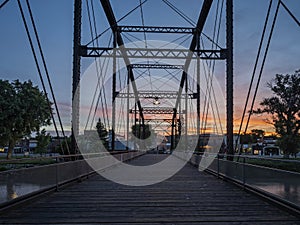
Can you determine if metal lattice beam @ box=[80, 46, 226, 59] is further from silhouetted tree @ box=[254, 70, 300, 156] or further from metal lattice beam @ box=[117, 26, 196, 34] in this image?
silhouetted tree @ box=[254, 70, 300, 156]

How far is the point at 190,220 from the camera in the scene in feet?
18.6

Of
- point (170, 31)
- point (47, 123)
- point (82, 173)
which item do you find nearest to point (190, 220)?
point (82, 173)

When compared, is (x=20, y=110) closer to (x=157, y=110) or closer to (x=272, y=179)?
(x=157, y=110)

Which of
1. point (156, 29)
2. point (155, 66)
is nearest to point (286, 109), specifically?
point (155, 66)

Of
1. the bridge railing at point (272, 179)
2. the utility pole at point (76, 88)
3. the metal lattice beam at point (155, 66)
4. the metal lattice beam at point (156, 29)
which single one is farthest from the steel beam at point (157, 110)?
the bridge railing at point (272, 179)

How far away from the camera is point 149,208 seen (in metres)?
6.66

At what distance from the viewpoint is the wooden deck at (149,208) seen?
18.6 feet

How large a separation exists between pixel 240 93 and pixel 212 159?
74.9 ft

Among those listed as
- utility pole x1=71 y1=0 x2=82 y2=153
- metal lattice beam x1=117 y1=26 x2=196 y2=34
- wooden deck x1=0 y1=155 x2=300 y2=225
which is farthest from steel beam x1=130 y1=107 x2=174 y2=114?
wooden deck x1=0 y1=155 x2=300 y2=225

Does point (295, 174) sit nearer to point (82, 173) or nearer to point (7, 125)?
point (82, 173)

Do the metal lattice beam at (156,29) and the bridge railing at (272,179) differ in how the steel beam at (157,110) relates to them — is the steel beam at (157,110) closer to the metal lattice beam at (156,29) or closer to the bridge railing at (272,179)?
the metal lattice beam at (156,29)

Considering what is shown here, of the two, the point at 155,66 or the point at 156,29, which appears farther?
the point at 155,66

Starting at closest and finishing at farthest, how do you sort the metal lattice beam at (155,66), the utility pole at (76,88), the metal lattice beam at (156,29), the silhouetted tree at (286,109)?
the utility pole at (76,88) < the metal lattice beam at (156,29) < the metal lattice beam at (155,66) < the silhouetted tree at (286,109)

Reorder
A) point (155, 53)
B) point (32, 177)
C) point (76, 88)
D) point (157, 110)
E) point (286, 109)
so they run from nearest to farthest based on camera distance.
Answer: point (32, 177), point (76, 88), point (155, 53), point (286, 109), point (157, 110)
